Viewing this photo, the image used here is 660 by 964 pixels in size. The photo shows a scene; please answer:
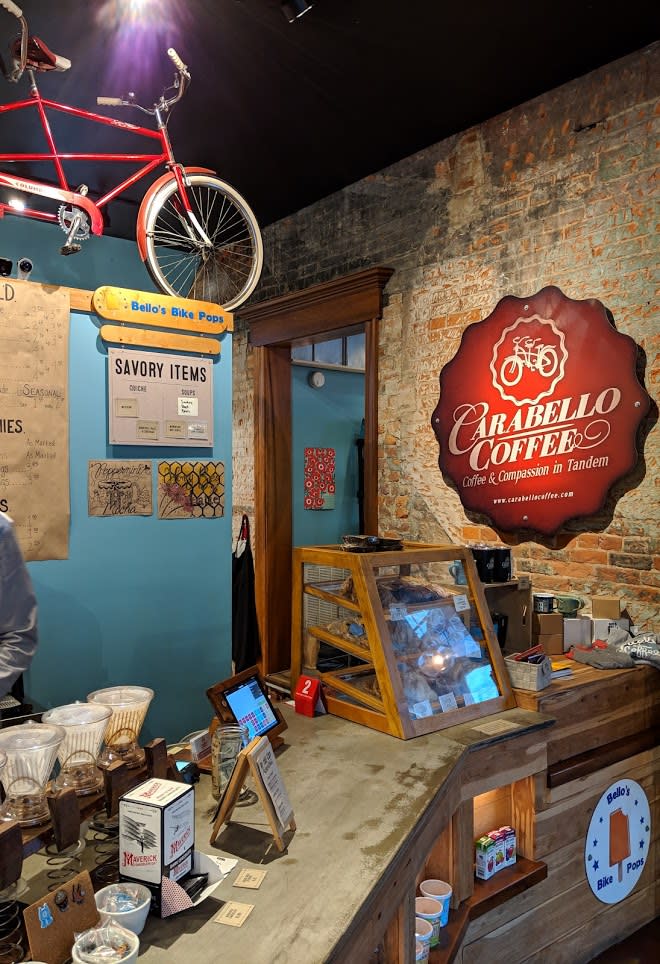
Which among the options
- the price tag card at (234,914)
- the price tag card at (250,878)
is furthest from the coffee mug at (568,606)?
the price tag card at (234,914)

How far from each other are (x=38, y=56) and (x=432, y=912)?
138 inches

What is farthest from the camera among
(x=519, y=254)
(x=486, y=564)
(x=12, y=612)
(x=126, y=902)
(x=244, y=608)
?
(x=244, y=608)

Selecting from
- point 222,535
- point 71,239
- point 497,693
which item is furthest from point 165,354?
point 497,693

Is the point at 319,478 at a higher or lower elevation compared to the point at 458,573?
higher

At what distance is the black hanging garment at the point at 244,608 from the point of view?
555 cm

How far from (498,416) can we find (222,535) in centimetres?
164

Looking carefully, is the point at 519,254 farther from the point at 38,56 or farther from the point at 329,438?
the point at 329,438

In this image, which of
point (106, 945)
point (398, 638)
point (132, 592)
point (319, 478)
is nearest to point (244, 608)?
point (319, 478)

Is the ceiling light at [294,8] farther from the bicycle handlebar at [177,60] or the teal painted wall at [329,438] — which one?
the teal painted wall at [329,438]

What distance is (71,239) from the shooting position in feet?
11.3

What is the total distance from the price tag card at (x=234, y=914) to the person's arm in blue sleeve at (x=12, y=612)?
2.95 ft

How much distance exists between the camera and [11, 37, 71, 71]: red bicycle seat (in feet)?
9.75

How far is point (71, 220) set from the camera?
139 inches

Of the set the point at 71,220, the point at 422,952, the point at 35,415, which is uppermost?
the point at 71,220
